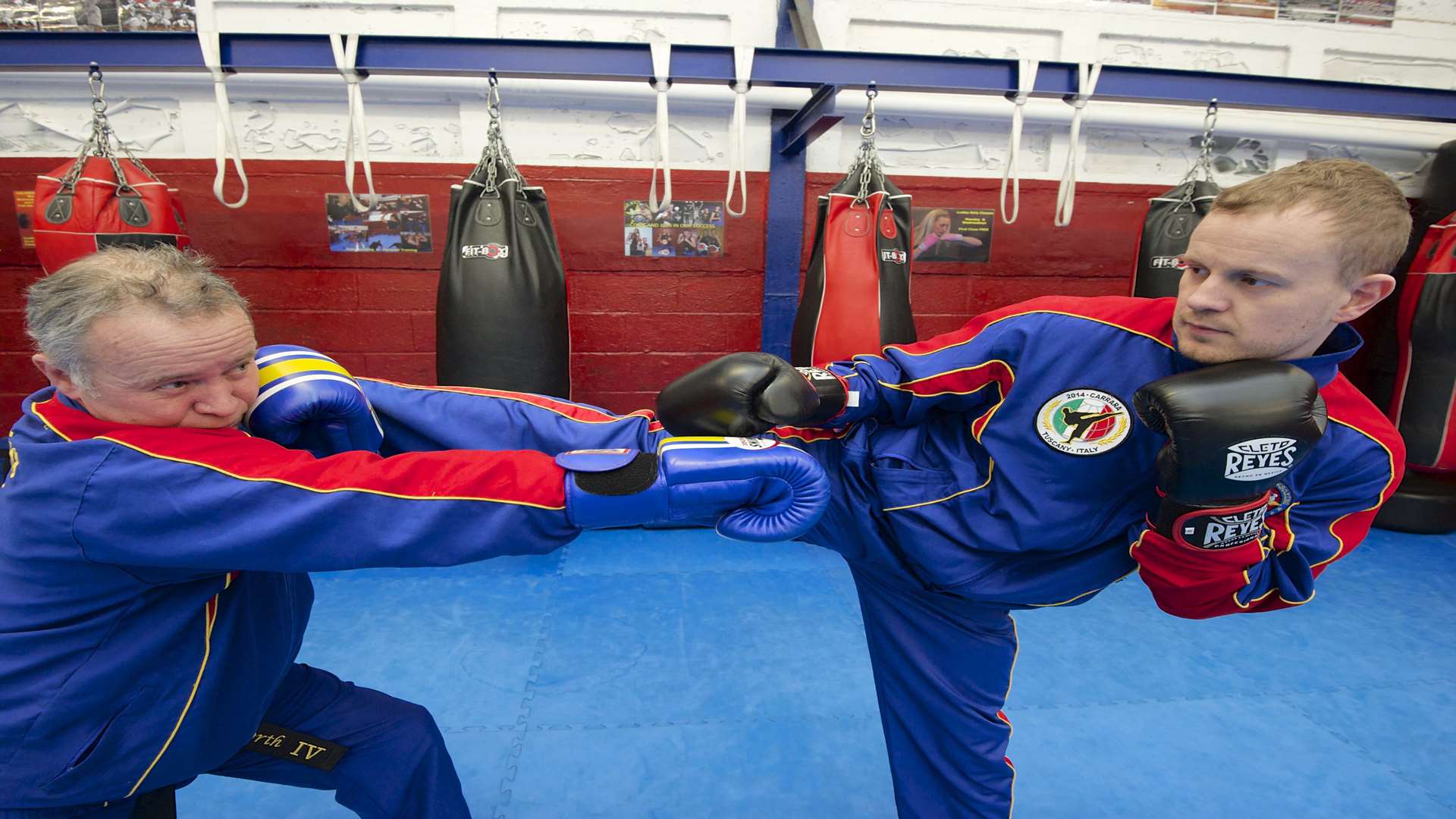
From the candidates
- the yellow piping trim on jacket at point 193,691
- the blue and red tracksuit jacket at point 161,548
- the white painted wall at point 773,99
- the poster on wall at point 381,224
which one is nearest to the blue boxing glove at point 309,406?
the blue and red tracksuit jacket at point 161,548

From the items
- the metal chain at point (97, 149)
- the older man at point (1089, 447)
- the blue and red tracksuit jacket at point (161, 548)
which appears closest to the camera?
the blue and red tracksuit jacket at point (161, 548)

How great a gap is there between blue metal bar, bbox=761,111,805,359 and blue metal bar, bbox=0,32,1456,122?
2.55ft

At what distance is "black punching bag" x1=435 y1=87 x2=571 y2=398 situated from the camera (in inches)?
122

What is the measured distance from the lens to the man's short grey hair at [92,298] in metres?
1.15

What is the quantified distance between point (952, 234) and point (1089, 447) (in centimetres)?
302

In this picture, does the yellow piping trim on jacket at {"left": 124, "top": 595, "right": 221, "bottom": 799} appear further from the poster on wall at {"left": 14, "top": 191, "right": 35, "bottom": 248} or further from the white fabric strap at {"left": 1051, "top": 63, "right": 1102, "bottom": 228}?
the poster on wall at {"left": 14, "top": 191, "right": 35, "bottom": 248}

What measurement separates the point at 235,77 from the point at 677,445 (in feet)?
12.9

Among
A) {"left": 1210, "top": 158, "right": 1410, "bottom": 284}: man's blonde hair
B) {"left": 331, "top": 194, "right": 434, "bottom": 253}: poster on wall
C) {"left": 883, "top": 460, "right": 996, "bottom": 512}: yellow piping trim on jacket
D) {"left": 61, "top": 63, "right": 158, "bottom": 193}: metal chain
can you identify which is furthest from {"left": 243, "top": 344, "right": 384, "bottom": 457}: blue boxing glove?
{"left": 331, "top": 194, "right": 434, "bottom": 253}: poster on wall

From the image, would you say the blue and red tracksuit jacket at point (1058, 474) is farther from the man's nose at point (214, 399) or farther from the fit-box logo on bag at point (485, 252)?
the fit-box logo on bag at point (485, 252)

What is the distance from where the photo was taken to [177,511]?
43.3 inches

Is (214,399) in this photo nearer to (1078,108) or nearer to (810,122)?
(810,122)

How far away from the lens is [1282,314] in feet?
4.38

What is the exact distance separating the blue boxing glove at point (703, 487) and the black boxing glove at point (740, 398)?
20 cm

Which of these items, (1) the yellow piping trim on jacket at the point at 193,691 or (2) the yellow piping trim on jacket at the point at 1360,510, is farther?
(2) the yellow piping trim on jacket at the point at 1360,510
